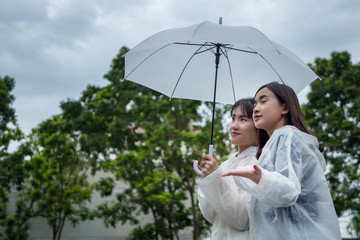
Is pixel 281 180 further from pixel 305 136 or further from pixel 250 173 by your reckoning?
pixel 305 136

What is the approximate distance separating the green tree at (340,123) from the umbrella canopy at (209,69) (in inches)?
405

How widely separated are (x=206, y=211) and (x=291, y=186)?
2.70 ft

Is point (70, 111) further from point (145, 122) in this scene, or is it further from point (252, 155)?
point (252, 155)

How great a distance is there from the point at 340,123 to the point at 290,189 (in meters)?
12.0

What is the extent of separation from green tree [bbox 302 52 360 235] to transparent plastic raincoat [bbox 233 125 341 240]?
1140cm

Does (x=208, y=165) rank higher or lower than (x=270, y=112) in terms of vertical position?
lower

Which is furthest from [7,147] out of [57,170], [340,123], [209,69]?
[209,69]

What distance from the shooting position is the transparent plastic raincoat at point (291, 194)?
1848 millimetres

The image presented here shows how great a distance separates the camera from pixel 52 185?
14.4 m

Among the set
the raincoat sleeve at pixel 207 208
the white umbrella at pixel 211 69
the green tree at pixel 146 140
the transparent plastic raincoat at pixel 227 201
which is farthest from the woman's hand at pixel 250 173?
Answer: the green tree at pixel 146 140

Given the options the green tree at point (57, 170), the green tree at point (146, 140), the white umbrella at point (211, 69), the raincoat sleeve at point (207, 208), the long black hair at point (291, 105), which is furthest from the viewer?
the green tree at point (57, 170)

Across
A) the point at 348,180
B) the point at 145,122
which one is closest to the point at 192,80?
the point at 145,122

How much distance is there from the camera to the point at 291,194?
6.03 ft

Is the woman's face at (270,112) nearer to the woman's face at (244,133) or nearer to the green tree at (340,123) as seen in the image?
the woman's face at (244,133)
